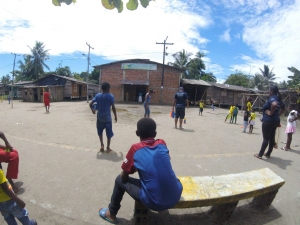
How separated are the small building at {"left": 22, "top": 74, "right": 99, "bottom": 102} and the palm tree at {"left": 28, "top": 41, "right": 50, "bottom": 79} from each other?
10717 millimetres

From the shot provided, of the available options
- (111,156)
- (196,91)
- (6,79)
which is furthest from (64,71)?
(111,156)

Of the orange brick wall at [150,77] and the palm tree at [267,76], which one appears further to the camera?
the palm tree at [267,76]

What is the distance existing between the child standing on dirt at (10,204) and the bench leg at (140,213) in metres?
1.12

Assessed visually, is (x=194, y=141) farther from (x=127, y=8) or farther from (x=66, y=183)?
(x=127, y=8)

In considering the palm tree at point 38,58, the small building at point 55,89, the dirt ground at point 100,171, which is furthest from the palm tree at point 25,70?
the dirt ground at point 100,171

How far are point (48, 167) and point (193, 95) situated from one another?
25896 mm

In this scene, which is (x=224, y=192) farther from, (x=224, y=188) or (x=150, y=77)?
(x=150, y=77)

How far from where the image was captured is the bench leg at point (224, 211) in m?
2.29

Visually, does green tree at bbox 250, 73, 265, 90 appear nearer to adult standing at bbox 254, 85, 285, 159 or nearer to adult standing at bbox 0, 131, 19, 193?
adult standing at bbox 254, 85, 285, 159

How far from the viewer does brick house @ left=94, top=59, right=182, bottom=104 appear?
24.3m

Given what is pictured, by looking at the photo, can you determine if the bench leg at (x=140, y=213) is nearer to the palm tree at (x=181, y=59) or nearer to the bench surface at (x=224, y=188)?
the bench surface at (x=224, y=188)

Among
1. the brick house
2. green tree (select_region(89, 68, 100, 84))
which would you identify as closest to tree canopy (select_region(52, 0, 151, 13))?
the brick house

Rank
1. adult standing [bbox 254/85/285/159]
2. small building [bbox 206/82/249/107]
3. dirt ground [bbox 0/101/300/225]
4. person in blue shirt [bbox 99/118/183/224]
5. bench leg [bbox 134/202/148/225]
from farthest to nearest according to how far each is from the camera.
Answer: small building [bbox 206/82/249/107], adult standing [bbox 254/85/285/159], dirt ground [bbox 0/101/300/225], bench leg [bbox 134/202/148/225], person in blue shirt [bbox 99/118/183/224]

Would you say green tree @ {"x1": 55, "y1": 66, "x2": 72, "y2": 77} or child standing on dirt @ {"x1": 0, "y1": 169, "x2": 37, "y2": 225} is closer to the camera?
child standing on dirt @ {"x1": 0, "y1": 169, "x2": 37, "y2": 225}
